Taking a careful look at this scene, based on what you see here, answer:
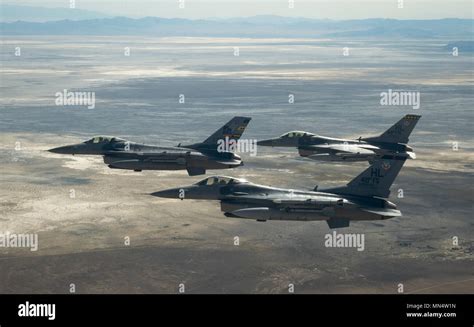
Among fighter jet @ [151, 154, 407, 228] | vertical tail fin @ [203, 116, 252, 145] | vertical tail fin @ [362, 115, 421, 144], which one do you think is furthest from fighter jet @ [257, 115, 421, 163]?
fighter jet @ [151, 154, 407, 228]

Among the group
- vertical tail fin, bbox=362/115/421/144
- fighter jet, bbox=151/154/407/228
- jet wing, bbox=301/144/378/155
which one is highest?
vertical tail fin, bbox=362/115/421/144

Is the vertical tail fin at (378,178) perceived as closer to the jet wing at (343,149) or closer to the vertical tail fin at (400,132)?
the jet wing at (343,149)

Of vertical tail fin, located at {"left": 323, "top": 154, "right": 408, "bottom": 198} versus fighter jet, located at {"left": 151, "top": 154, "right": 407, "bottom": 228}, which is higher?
vertical tail fin, located at {"left": 323, "top": 154, "right": 408, "bottom": 198}

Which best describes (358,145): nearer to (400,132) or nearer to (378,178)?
(400,132)

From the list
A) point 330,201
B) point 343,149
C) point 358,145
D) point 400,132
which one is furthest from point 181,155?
point 400,132

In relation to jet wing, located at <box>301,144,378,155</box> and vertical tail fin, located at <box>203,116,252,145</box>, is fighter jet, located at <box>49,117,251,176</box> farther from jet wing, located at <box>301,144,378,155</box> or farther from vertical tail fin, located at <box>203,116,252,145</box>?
jet wing, located at <box>301,144,378,155</box>

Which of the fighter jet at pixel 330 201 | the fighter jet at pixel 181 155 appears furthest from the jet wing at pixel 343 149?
the fighter jet at pixel 330 201
